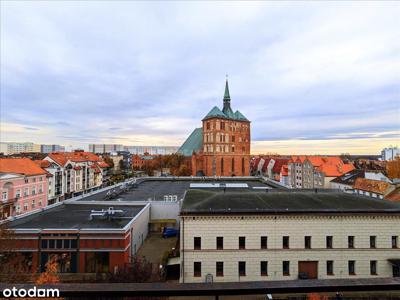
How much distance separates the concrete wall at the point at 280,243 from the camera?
15.1m

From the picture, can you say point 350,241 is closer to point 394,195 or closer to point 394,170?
point 394,195

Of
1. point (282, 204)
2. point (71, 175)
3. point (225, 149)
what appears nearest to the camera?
point (282, 204)

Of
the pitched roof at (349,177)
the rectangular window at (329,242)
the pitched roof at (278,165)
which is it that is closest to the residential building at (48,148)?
the pitched roof at (278,165)

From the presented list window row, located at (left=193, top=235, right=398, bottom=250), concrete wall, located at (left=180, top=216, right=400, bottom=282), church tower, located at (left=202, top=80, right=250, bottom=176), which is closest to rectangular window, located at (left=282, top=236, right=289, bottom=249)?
window row, located at (left=193, top=235, right=398, bottom=250)

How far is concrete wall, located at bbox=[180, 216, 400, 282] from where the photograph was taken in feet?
49.7

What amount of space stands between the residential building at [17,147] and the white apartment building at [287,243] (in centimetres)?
15732

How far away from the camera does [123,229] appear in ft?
54.5

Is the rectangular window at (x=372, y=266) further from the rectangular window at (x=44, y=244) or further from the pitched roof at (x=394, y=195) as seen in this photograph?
the rectangular window at (x=44, y=244)

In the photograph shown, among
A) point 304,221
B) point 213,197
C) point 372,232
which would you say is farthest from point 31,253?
point 372,232

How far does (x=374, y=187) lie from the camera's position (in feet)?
107

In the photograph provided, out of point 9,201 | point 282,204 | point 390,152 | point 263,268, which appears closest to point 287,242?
point 263,268

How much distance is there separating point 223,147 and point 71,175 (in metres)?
31.6

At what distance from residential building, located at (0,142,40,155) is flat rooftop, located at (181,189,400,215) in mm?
156364

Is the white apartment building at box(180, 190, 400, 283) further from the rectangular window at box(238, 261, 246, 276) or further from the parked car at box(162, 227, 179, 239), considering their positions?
the parked car at box(162, 227, 179, 239)
